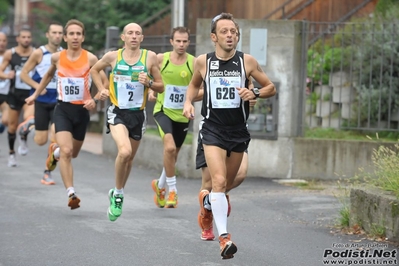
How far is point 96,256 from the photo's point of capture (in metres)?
8.09

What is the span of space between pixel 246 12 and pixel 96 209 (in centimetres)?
1166

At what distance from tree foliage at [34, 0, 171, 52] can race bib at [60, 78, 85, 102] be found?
12841 millimetres

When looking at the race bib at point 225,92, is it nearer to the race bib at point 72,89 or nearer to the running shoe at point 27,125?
the race bib at point 72,89

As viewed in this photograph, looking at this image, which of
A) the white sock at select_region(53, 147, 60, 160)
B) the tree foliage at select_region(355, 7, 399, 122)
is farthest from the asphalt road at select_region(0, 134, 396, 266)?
the tree foliage at select_region(355, 7, 399, 122)

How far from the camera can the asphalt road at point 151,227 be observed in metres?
8.10

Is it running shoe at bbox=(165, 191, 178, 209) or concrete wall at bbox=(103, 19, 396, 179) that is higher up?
concrete wall at bbox=(103, 19, 396, 179)

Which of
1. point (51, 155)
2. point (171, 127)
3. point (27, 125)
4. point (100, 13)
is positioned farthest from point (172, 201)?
point (100, 13)

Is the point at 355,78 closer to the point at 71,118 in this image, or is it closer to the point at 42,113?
the point at 42,113

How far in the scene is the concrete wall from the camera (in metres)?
13.9

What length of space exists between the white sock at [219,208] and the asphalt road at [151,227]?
1.17 ft


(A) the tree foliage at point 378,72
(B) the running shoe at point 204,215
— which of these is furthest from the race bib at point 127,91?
(A) the tree foliage at point 378,72

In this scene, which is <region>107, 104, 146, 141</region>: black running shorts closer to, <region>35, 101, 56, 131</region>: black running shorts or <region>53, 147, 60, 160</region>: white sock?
<region>53, 147, 60, 160</region>: white sock

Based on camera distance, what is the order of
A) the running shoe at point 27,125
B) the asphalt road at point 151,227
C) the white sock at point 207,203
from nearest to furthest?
the asphalt road at point 151,227
the white sock at point 207,203
the running shoe at point 27,125

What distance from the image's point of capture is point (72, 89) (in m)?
11.1
